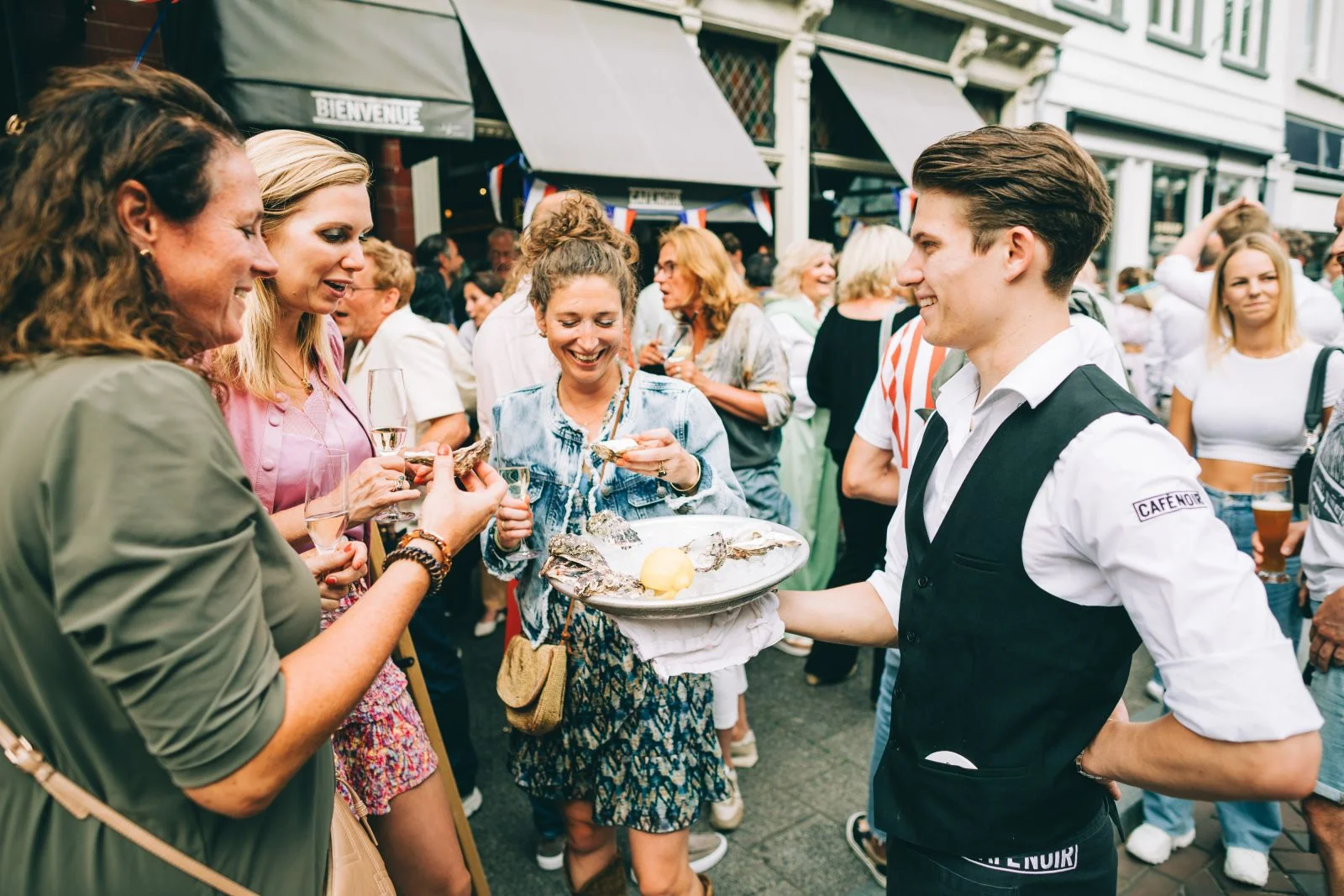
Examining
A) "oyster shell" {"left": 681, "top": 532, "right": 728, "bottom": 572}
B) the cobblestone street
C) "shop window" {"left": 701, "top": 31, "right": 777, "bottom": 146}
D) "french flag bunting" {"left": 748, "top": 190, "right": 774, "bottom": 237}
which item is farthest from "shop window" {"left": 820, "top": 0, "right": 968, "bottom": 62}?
"oyster shell" {"left": 681, "top": 532, "right": 728, "bottom": 572}

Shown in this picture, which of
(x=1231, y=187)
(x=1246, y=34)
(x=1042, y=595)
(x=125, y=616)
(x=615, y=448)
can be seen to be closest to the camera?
(x=125, y=616)

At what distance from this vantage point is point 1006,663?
1351 mm

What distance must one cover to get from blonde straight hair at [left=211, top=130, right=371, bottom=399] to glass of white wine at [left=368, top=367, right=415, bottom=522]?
0.82ft

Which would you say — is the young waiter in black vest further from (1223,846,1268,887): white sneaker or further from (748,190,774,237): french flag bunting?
(748,190,774,237): french flag bunting

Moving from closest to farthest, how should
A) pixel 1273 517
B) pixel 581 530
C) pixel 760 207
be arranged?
pixel 581 530 → pixel 1273 517 → pixel 760 207

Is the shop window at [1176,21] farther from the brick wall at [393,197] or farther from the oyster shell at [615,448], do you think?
the oyster shell at [615,448]

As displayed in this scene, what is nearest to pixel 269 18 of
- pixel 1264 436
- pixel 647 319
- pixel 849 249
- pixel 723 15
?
pixel 647 319

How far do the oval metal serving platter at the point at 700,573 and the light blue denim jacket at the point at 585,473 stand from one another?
0.29 meters

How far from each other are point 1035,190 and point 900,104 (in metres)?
9.65

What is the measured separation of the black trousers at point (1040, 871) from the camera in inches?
57.4

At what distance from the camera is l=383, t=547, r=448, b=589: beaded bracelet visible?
1.38 m

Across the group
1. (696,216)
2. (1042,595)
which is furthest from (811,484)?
(1042,595)

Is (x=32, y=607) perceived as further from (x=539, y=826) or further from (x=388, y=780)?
(x=539, y=826)

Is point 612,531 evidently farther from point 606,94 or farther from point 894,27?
point 894,27
